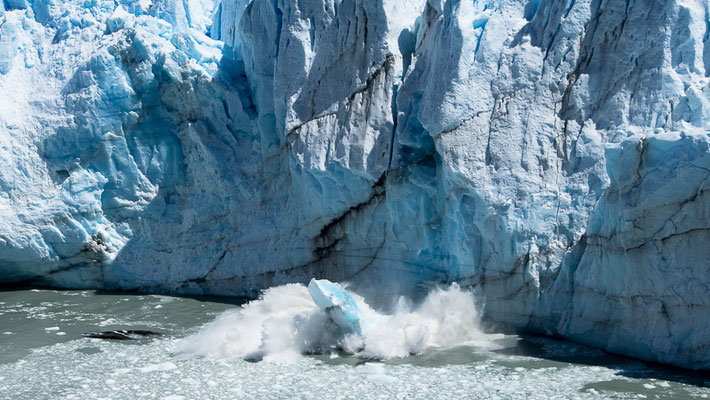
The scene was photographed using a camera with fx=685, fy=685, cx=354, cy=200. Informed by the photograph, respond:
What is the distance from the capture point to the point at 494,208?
22.5 feet

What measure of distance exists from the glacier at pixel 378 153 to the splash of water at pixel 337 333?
1.10 feet

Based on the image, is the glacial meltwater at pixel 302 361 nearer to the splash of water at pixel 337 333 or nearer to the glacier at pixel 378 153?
the splash of water at pixel 337 333

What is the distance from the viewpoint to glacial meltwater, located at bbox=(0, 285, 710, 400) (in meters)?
5.36

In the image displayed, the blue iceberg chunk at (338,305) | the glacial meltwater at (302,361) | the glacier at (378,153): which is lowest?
the glacial meltwater at (302,361)

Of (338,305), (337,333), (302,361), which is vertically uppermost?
(338,305)

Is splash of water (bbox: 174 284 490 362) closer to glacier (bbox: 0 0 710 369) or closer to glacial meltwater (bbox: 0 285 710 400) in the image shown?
glacial meltwater (bbox: 0 285 710 400)

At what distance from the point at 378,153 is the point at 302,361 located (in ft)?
8.96

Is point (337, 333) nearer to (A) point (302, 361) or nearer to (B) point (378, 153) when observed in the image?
(A) point (302, 361)

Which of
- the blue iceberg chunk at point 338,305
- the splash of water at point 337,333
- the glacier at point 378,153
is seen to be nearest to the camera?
the glacier at point 378,153

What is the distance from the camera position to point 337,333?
21.7ft

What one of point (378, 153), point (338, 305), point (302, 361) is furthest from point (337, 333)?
point (378, 153)

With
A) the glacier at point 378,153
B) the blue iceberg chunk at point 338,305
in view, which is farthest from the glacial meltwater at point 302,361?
the glacier at point 378,153

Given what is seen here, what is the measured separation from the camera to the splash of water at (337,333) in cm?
640

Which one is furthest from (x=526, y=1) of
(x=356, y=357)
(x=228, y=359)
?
(x=228, y=359)
